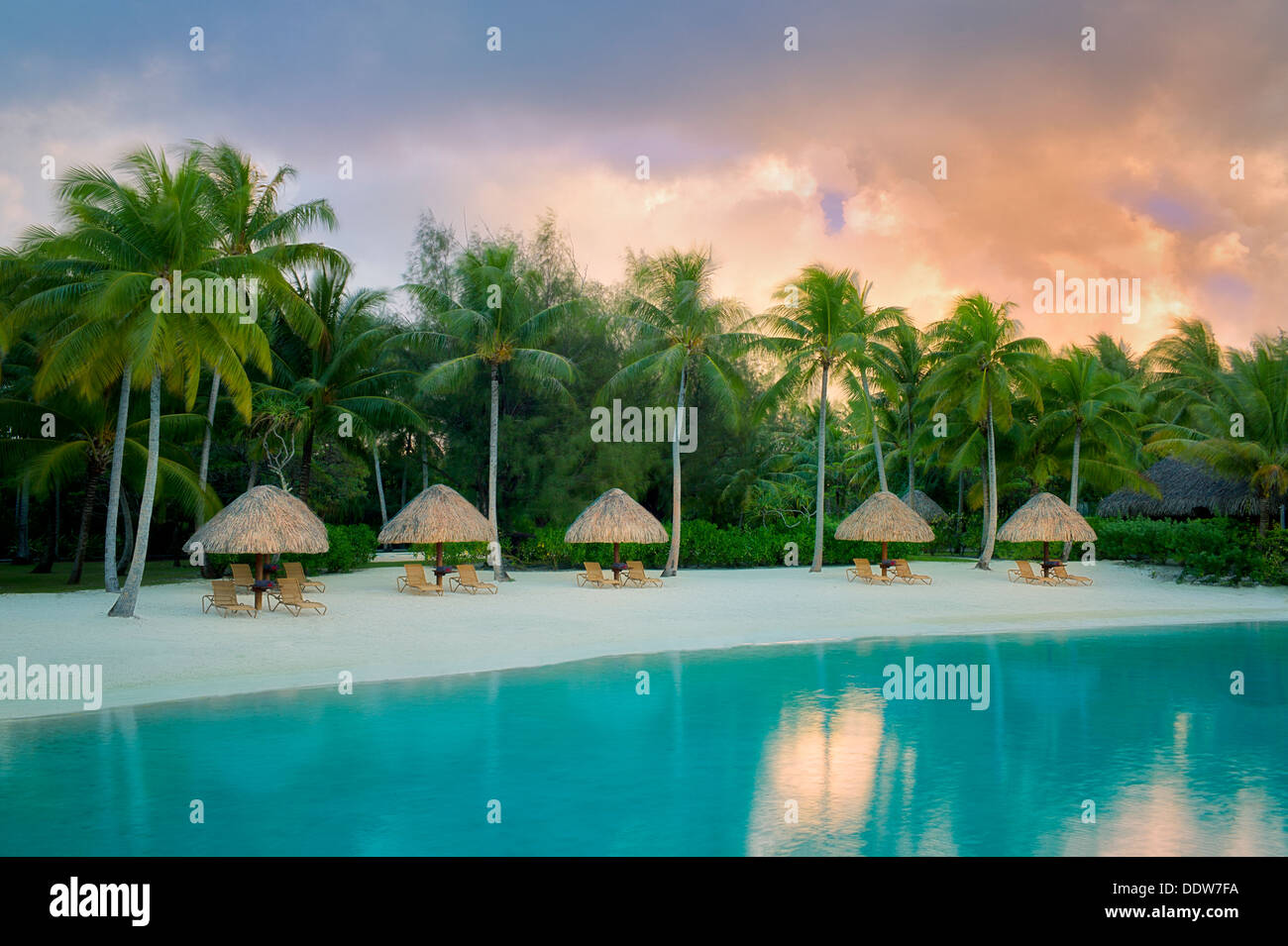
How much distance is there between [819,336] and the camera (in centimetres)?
2528

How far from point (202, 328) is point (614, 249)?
2040 cm

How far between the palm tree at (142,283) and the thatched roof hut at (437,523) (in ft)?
18.2

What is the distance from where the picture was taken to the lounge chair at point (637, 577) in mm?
21641

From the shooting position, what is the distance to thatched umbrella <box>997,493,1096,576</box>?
23172 millimetres

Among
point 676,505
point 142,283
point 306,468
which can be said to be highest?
point 142,283

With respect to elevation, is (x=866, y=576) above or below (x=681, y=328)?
below

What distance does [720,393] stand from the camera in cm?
2383

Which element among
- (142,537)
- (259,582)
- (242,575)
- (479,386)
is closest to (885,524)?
(479,386)

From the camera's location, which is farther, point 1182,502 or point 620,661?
point 1182,502

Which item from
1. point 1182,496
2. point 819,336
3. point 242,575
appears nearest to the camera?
point 242,575

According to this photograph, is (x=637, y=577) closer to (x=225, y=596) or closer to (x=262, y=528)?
(x=262, y=528)

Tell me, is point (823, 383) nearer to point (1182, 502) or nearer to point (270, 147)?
point (1182, 502)

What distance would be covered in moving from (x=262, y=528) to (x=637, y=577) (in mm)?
8690
